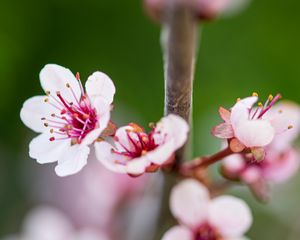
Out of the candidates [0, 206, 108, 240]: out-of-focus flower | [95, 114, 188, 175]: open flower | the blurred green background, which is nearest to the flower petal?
[95, 114, 188, 175]: open flower

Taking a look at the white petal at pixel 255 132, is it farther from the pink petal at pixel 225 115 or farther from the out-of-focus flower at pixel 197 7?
the out-of-focus flower at pixel 197 7

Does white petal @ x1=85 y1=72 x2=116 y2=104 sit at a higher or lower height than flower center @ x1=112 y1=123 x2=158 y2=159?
higher

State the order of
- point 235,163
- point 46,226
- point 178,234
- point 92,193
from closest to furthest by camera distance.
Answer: point 178,234
point 235,163
point 46,226
point 92,193

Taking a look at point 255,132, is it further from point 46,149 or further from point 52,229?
point 52,229

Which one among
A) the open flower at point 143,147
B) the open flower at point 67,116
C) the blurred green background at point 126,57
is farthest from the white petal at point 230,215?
the blurred green background at point 126,57

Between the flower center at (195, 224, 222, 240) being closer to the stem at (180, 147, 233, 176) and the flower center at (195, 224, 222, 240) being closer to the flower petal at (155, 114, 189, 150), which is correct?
the stem at (180, 147, 233, 176)

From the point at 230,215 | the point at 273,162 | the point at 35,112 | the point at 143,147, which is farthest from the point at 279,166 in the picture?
the point at 35,112
